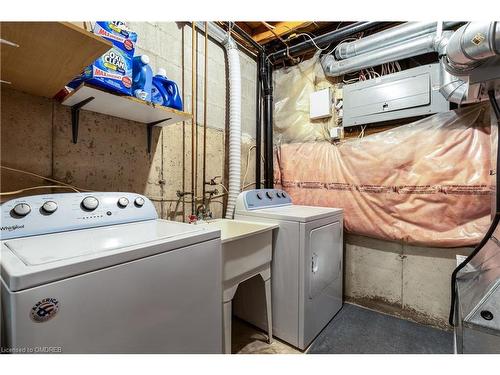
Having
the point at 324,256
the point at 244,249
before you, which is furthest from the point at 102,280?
the point at 324,256

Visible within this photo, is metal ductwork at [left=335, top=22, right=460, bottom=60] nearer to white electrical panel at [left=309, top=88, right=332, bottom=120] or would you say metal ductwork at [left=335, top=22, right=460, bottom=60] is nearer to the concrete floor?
white electrical panel at [left=309, top=88, right=332, bottom=120]

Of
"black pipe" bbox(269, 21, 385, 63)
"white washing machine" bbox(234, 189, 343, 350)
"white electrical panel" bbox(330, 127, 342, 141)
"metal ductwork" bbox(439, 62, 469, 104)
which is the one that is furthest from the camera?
"white electrical panel" bbox(330, 127, 342, 141)

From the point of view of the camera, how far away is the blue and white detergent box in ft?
3.48

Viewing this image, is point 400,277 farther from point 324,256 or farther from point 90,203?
point 90,203

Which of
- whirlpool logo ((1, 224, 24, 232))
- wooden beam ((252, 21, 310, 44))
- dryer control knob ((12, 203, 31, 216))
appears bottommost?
whirlpool logo ((1, 224, 24, 232))

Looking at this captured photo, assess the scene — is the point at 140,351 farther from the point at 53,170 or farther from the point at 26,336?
the point at 53,170

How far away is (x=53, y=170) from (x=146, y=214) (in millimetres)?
561

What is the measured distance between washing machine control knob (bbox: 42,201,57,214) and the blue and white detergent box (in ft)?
1.82

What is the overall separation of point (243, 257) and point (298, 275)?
18.6 inches

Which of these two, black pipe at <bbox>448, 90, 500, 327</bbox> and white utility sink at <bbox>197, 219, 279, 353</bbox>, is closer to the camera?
black pipe at <bbox>448, 90, 500, 327</bbox>

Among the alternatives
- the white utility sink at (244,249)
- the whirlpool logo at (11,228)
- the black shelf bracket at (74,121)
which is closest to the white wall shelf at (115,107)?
the black shelf bracket at (74,121)

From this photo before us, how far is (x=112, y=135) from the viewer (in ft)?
5.02

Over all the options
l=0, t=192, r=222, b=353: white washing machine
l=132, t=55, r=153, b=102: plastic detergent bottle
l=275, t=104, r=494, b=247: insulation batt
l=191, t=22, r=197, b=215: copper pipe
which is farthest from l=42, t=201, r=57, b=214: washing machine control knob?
l=275, t=104, r=494, b=247: insulation batt

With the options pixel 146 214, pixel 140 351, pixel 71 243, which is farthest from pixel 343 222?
pixel 71 243
